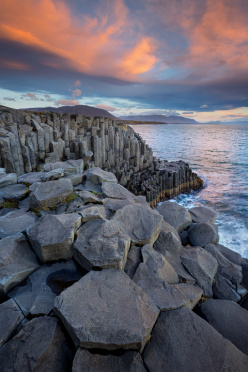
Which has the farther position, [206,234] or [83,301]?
[206,234]

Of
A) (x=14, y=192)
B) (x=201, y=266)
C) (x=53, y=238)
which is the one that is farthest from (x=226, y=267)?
(x=14, y=192)

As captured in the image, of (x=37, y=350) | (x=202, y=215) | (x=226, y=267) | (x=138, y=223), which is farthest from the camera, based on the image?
(x=202, y=215)

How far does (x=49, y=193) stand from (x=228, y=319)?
5318mm

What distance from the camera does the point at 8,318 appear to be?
9.43 ft

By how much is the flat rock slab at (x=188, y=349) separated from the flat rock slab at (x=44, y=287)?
174cm

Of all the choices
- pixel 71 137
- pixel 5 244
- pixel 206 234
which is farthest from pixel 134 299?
pixel 71 137

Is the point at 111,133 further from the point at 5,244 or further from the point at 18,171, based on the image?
the point at 5,244

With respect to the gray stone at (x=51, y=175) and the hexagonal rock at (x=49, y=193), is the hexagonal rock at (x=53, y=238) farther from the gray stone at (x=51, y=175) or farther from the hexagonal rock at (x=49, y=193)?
the gray stone at (x=51, y=175)

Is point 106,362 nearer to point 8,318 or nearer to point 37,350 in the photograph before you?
point 37,350

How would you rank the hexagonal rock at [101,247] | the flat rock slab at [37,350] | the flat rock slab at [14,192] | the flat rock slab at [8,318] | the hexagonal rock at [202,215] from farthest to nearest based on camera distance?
the hexagonal rock at [202,215], the flat rock slab at [14,192], the hexagonal rock at [101,247], the flat rock slab at [8,318], the flat rock slab at [37,350]

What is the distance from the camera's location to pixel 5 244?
12.8ft

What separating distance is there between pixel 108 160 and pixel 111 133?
3262 mm

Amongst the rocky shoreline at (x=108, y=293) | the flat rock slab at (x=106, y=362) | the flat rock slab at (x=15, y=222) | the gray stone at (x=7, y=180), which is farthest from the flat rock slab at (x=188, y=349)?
the gray stone at (x=7, y=180)

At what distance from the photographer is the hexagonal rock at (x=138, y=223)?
4.66 m
